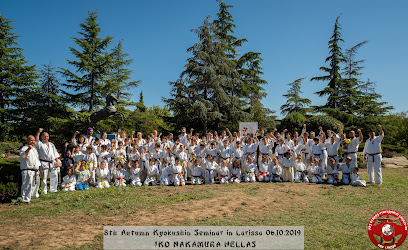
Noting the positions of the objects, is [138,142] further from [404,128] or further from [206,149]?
[404,128]

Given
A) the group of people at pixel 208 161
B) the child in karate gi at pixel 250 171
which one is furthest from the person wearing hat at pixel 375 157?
the child in karate gi at pixel 250 171

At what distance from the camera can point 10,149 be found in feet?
62.1

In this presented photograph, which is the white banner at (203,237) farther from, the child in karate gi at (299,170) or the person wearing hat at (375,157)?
the person wearing hat at (375,157)

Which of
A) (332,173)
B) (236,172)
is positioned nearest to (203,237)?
(236,172)

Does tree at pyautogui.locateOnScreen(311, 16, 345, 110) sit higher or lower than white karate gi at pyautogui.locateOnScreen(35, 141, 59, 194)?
higher

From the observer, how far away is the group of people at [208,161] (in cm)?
995

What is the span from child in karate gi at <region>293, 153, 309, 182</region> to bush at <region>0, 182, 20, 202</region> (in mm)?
10038

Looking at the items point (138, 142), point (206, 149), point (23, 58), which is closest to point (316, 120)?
point (206, 149)

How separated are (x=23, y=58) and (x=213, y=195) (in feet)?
74.2

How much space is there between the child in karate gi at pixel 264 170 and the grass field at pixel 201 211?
1.64m

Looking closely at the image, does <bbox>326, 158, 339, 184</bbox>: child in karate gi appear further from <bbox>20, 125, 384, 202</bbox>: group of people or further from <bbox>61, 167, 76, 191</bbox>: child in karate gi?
<bbox>61, 167, 76, 191</bbox>: child in karate gi

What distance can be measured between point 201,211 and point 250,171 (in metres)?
4.98

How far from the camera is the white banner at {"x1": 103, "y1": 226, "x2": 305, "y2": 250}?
4.47 metres

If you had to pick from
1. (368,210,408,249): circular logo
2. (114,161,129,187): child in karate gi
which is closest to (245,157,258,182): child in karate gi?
(114,161,129,187): child in karate gi
